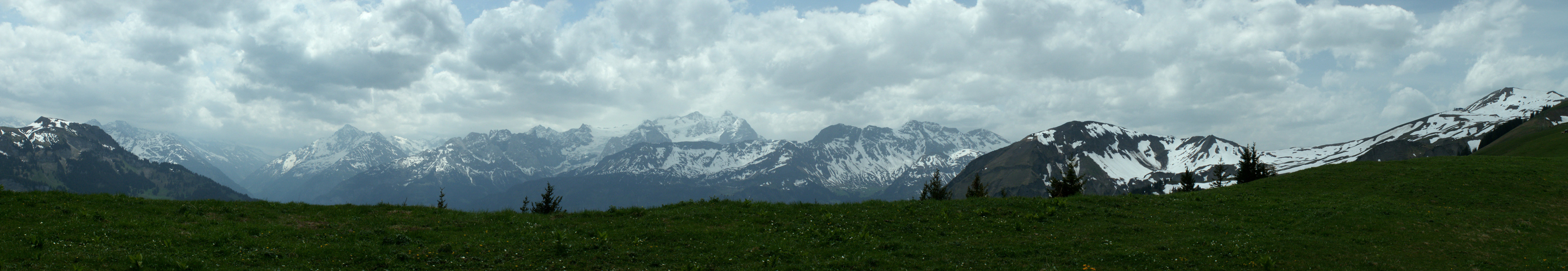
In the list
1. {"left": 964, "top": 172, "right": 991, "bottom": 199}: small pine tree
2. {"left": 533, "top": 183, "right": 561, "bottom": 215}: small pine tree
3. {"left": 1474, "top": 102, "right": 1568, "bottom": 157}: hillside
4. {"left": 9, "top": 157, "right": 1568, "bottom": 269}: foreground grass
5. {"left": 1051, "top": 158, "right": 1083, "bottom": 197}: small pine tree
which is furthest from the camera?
{"left": 1474, "top": 102, "right": 1568, "bottom": 157}: hillside

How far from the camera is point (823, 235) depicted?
985 inches

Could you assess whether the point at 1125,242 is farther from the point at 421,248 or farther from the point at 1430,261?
the point at 421,248

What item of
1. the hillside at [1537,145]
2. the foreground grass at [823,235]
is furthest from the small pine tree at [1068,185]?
the hillside at [1537,145]

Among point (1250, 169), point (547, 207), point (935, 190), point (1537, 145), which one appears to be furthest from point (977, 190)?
point (1537, 145)

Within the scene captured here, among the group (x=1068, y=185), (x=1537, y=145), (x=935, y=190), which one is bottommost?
(x=935, y=190)

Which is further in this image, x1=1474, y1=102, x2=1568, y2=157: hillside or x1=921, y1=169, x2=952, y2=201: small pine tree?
x1=1474, y1=102, x2=1568, y2=157: hillside

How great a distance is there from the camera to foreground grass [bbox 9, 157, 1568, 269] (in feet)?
66.0

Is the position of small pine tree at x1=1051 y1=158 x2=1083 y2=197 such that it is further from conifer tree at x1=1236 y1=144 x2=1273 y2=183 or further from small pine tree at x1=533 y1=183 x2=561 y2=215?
small pine tree at x1=533 y1=183 x2=561 y2=215

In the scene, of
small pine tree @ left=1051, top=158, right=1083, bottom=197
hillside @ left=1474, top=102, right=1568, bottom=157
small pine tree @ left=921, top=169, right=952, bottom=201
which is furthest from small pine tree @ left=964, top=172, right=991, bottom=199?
hillside @ left=1474, top=102, right=1568, bottom=157

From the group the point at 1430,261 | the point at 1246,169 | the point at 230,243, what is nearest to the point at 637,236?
the point at 230,243

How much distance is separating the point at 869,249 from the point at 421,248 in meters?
14.8

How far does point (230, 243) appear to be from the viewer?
20578 mm

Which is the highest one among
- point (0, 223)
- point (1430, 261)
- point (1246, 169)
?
point (1246, 169)

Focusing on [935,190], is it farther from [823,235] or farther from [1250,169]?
[823,235]
